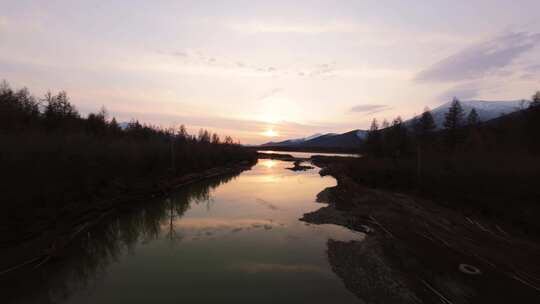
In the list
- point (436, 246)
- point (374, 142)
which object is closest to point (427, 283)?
point (436, 246)

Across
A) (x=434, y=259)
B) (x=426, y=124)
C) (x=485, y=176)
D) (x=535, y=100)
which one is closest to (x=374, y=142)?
(x=426, y=124)

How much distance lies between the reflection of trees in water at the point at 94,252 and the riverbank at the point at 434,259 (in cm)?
982

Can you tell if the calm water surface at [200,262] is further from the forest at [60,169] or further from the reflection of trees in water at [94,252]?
the forest at [60,169]

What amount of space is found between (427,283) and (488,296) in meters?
1.68

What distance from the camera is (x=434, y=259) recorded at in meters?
10.7

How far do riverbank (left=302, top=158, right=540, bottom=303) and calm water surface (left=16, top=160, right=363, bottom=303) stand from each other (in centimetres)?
107

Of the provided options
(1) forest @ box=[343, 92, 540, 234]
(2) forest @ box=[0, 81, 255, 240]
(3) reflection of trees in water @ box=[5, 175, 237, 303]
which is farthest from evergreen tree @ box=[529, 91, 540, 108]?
(2) forest @ box=[0, 81, 255, 240]

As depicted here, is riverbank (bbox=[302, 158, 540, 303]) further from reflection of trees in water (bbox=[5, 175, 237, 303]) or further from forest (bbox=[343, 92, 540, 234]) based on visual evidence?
reflection of trees in water (bbox=[5, 175, 237, 303])

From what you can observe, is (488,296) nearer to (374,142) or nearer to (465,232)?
(465,232)

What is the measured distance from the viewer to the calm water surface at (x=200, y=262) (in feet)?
28.6

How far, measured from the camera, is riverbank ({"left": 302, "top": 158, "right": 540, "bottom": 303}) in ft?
27.7

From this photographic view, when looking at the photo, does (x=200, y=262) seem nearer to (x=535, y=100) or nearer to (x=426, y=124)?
(x=535, y=100)

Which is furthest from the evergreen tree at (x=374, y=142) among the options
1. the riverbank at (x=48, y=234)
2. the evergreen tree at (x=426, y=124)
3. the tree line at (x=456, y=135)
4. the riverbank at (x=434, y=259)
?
the riverbank at (x=48, y=234)

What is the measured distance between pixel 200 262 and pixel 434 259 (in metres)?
10.1
